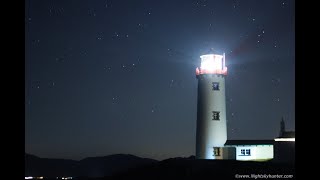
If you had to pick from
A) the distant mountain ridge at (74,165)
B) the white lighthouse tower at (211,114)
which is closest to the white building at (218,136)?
the white lighthouse tower at (211,114)

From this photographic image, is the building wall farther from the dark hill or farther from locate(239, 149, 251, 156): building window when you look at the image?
the dark hill

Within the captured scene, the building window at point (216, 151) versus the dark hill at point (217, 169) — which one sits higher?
the building window at point (216, 151)

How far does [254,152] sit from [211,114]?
15.8 ft

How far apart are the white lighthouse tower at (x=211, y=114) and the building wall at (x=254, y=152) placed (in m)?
1.70

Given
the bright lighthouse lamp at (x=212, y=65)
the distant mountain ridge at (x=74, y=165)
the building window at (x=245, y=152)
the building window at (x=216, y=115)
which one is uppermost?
the bright lighthouse lamp at (x=212, y=65)

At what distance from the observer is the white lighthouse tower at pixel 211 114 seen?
4353 centimetres

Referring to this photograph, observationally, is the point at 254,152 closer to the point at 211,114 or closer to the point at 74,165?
the point at 211,114

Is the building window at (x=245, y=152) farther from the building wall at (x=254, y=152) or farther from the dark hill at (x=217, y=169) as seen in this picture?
the dark hill at (x=217, y=169)

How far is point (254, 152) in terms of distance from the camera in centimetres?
4288

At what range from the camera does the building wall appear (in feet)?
141
